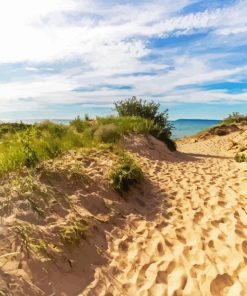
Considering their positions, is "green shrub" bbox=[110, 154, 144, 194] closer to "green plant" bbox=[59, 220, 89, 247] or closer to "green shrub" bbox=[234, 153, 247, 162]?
"green plant" bbox=[59, 220, 89, 247]

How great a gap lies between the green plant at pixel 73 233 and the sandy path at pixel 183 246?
50cm

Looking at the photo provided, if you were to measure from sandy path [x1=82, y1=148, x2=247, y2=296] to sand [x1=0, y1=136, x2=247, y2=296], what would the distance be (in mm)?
14

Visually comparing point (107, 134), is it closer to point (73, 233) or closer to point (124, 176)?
point (124, 176)

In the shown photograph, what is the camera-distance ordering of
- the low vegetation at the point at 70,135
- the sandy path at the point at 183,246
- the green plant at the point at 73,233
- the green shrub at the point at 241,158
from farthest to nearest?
the green shrub at the point at 241,158
the low vegetation at the point at 70,135
the green plant at the point at 73,233
the sandy path at the point at 183,246

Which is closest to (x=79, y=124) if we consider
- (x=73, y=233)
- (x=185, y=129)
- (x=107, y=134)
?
(x=107, y=134)

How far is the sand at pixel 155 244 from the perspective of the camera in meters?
5.05

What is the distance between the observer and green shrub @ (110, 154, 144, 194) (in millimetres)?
8562

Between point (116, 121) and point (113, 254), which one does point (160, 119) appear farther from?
point (113, 254)

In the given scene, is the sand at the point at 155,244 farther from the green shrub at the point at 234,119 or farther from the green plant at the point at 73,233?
the green shrub at the point at 234,119

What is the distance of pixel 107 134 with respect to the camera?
44.5ft

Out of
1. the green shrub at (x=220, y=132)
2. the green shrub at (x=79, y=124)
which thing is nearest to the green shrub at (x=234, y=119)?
the green shrub at (x=220, y=132)

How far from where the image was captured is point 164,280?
17.5ft

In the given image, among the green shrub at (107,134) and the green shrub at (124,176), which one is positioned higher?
the green shrub at (107,134)

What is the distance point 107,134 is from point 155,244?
25.0ft
